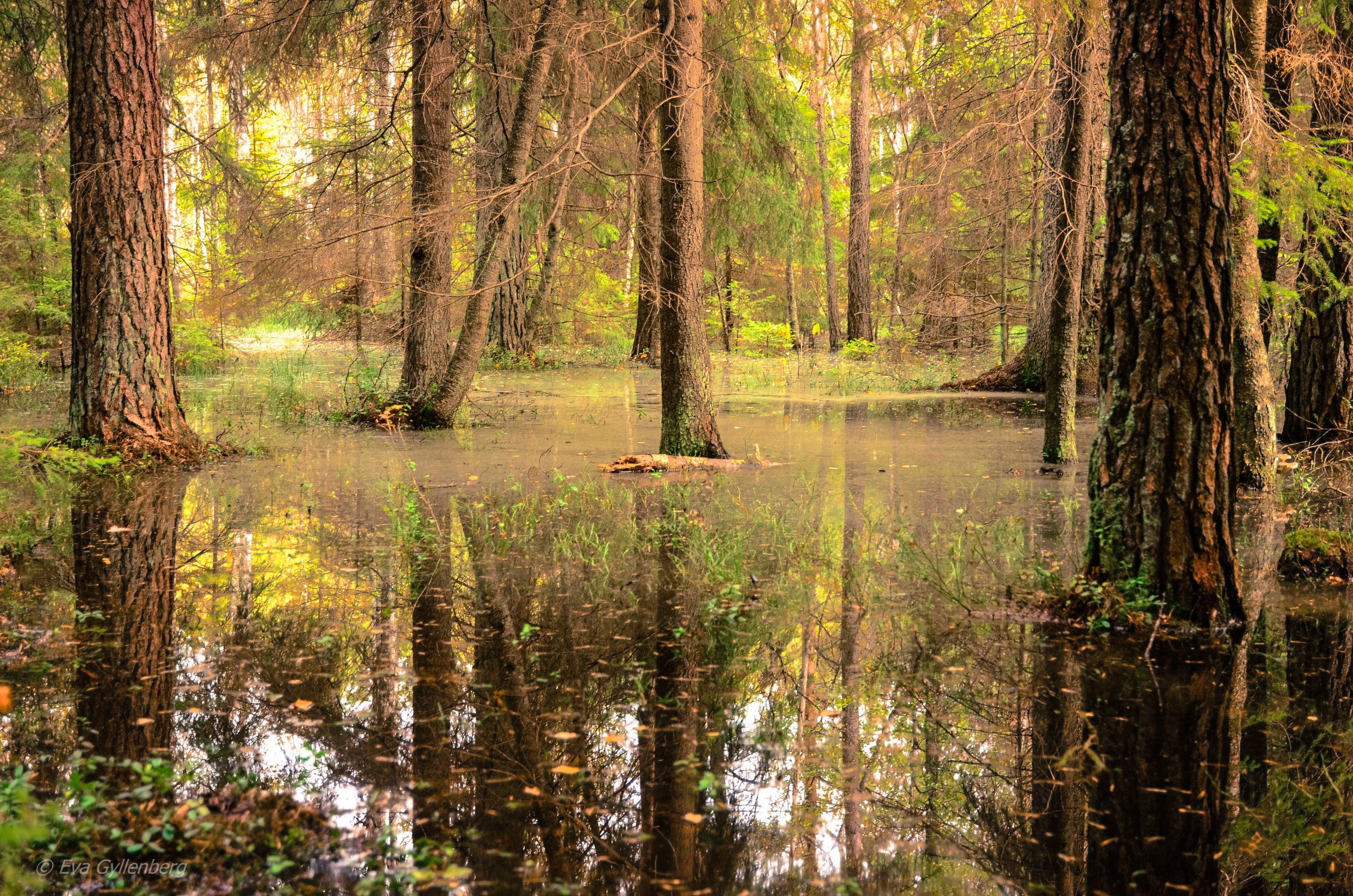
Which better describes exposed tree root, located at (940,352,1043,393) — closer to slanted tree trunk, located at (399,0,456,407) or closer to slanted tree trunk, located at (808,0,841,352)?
slanted tree trunk, located at (808,0,841,352)

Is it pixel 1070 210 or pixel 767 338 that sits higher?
pixel 1070 210

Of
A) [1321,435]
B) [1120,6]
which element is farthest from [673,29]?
[1321,435]

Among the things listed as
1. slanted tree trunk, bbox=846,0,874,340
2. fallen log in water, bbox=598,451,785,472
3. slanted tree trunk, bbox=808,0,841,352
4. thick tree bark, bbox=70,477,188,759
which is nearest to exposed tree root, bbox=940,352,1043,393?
slanted tree trunk, bbox=846,0,874,340

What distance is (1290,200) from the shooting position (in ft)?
28.3

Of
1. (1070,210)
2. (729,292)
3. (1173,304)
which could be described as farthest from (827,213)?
(1173,304)

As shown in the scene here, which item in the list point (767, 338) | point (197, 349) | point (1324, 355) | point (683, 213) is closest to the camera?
point (683, 213)

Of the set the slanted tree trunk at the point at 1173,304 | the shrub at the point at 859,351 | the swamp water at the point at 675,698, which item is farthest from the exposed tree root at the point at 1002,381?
the slanted tree trunk at the point at 1173,304

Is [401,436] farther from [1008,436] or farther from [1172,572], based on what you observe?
[1172,572]

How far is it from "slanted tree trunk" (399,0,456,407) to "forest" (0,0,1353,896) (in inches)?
3.8

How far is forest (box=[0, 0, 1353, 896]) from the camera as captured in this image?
3.26 metres

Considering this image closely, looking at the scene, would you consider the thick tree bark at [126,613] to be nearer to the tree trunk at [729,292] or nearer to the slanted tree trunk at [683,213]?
the slanted tree trunk at [683,213]

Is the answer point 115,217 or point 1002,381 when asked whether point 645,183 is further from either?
point 1002,381

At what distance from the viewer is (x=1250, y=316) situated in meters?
8.98

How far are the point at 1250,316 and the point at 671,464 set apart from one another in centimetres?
547
